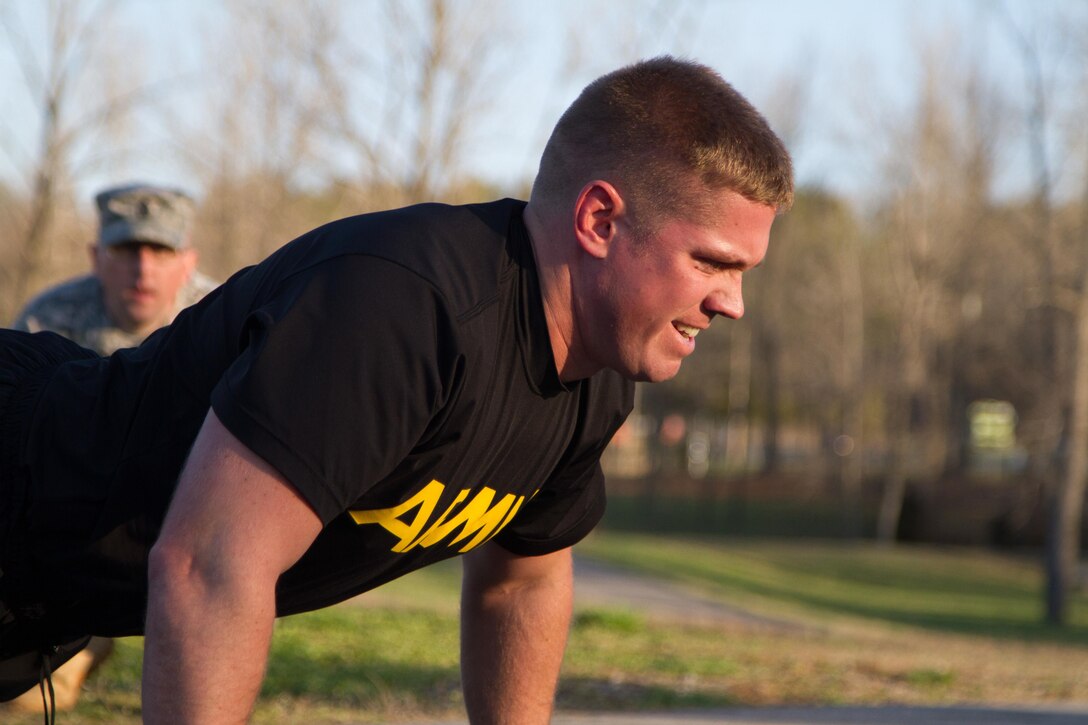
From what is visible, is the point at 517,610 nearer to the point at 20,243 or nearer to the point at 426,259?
the point at 426,259

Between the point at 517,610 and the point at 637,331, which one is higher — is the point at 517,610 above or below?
below

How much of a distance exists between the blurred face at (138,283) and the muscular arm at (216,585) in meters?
4.03

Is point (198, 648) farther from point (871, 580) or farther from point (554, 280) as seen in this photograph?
point (871, 580)

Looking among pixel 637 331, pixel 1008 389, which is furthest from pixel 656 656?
pixel 1008 389

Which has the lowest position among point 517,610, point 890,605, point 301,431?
point 890,605

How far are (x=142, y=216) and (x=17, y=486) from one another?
3.67 m

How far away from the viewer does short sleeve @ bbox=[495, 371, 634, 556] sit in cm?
243

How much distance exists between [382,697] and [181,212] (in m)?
2.40

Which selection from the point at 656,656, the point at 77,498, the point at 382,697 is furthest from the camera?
the point at 656,656

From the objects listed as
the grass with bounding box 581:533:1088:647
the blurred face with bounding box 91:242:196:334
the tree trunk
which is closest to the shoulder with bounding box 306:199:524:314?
the blurred face with bounding box 91:242:196:334

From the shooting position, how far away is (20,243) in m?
16.7

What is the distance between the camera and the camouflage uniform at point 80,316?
18.2 ft

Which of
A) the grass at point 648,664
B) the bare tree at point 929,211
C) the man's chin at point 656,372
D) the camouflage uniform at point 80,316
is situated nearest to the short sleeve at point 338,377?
the man's chin at point 656,372

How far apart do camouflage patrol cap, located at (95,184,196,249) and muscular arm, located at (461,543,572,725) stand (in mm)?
3314
